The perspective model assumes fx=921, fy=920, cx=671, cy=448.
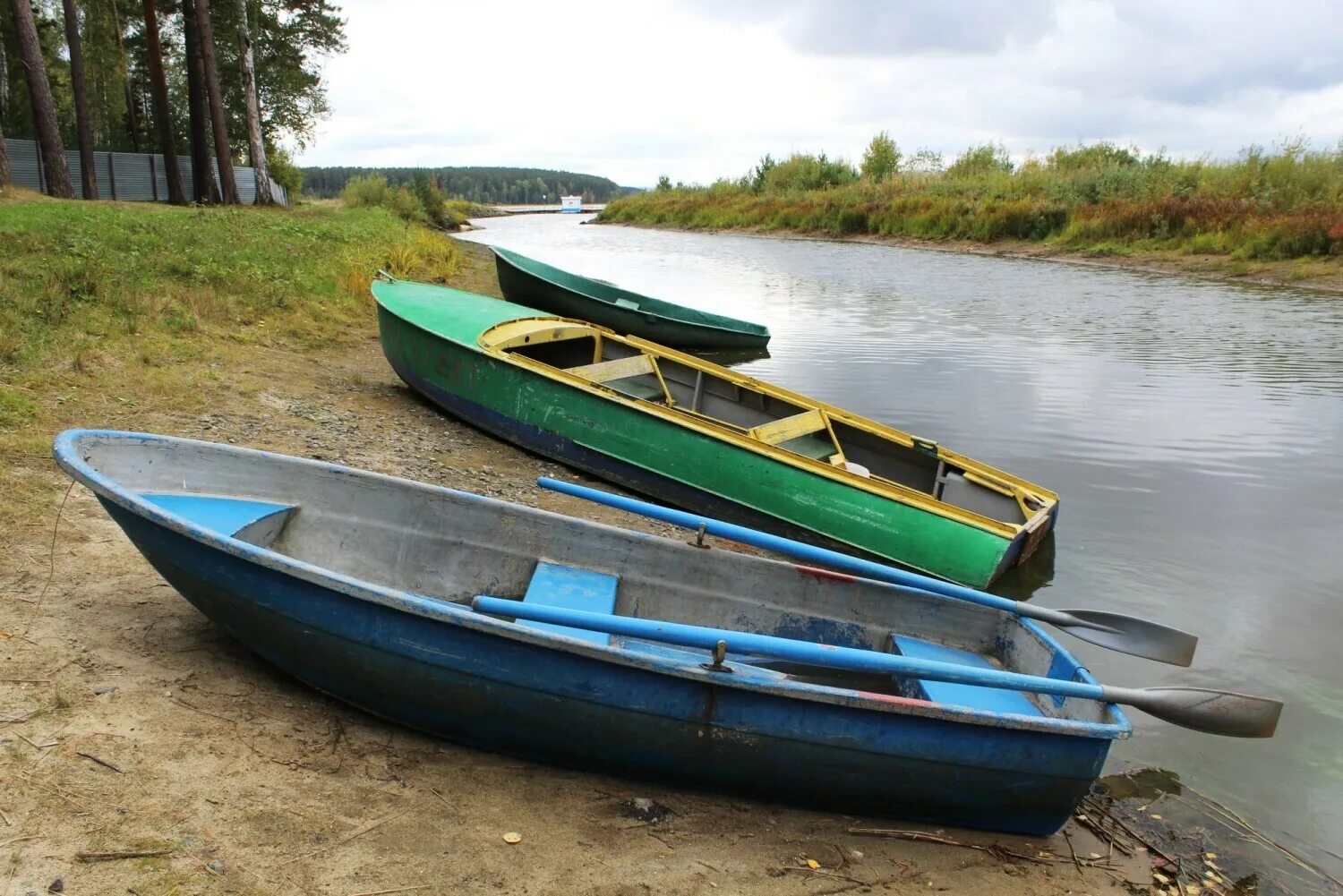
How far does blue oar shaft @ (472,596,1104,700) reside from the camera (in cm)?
361

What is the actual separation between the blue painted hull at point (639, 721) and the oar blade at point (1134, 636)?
1171mm

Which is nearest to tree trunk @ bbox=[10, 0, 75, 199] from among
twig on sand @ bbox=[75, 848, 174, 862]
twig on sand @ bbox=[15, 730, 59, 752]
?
twig on sand @ bbox=[15, 730, 59, 752]

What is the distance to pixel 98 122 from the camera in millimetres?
36531

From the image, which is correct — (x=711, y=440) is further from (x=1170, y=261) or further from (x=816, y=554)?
(x=1170, y=261)

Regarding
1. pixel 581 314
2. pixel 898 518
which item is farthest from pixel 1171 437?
pixel 581 314

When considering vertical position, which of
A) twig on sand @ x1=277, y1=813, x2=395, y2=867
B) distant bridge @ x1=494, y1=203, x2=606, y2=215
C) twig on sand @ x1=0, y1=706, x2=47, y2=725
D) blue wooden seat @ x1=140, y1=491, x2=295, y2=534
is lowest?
twig on sand @ x1=277, y1=813, x2=395, y2=867

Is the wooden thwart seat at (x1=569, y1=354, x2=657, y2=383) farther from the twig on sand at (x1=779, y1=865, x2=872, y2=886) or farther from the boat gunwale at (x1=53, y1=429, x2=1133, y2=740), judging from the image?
the twig on sand at (x1=779, y1=865, x2=872, y2=886)

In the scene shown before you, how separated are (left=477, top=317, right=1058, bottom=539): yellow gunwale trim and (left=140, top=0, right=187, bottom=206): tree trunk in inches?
695

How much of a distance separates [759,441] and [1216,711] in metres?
4.01

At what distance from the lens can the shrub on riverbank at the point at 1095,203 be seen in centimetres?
2509

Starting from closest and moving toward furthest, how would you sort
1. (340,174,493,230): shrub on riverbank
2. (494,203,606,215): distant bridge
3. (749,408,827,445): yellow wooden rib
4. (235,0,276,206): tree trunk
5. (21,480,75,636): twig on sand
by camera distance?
(21,480,75,636): twig on sand → (749,408,827,445): yellow wooden rib → (235,0,276,206): tree trunk → (340,174,493,230): shrub on riverbank → (494,203,606,215): distant bridge

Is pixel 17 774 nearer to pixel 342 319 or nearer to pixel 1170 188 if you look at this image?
pixel 342 319

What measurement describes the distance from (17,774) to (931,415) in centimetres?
981

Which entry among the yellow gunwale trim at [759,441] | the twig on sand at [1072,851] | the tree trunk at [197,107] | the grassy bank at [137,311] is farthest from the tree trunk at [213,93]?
the twig on sand at [1072,851]
